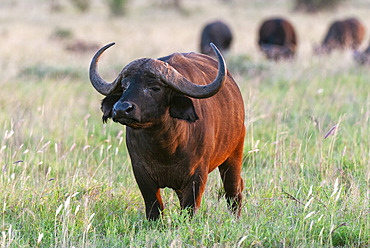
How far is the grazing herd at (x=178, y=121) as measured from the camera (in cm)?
349

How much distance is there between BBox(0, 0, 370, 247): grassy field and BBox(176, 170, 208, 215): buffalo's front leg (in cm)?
10

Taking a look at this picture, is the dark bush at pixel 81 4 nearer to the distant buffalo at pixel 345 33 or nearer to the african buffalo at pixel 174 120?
the distant buffalo at pixel 345 33

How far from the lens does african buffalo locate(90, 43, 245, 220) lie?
3484 millimetres

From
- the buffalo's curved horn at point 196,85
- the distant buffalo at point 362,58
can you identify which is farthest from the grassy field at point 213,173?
the buffalo's curved horn at point 196,85

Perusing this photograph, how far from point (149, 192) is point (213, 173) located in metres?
1.43

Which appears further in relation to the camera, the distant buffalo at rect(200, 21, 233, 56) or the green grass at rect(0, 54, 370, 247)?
the distant buffalo at rect(200, 21, 233, 56)

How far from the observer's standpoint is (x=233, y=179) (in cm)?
467

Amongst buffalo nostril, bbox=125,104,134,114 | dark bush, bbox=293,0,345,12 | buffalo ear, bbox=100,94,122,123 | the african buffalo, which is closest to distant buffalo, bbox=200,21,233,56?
the african buffalo

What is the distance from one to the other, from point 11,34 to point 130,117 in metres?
21.7

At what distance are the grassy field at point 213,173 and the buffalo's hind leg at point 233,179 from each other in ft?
0.35

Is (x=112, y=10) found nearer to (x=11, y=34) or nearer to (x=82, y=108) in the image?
(x=11, y=34)

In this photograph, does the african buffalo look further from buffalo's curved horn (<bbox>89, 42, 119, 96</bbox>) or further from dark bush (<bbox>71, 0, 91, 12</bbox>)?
dark bush (<bbox>71, 0, 91, 12</bbox>)

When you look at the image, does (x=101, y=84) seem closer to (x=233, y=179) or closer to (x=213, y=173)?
(x=233, y=179)

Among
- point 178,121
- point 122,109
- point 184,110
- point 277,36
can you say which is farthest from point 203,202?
A: point 277,36
